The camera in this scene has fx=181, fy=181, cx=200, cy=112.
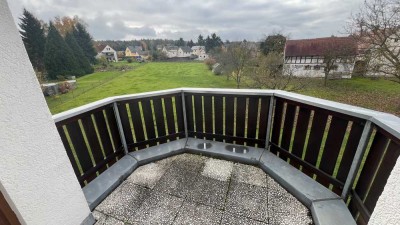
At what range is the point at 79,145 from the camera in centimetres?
221

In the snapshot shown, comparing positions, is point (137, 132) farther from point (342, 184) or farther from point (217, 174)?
point (342, 184)

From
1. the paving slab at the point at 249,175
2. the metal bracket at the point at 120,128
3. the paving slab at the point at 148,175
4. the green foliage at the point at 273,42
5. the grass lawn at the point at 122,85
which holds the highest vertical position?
the green foliage at the point at 273,42

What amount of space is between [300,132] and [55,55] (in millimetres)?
37040

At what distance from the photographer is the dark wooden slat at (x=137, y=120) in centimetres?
276

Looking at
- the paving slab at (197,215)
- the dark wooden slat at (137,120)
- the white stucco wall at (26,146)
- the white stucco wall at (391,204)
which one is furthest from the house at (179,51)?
the white stucco wall at (391,204)

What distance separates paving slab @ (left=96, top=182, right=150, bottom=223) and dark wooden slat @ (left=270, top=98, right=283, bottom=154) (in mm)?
1920

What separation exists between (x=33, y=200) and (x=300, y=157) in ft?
9.10

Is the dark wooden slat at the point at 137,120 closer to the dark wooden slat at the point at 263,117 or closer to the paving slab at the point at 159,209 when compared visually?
the paving slab at the point at 159,209

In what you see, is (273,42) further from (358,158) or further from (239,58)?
(358,158)

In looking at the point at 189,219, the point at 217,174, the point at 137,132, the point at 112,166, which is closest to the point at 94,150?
the point at 112,166

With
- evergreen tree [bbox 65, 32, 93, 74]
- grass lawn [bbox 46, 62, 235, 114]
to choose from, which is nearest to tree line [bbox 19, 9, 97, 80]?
evergreen tree [bbox 65, 32, 93, 74]

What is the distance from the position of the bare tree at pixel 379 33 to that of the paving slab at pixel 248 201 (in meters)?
12.4

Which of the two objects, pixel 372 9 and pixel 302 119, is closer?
pixel 302 119

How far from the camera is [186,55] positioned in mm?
71812
